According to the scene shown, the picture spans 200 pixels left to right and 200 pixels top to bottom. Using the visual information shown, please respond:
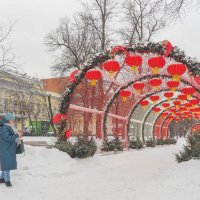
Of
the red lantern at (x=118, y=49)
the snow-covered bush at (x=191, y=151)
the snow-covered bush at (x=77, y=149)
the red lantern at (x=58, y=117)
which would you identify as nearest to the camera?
the snow-covered bush at (x=191, y=151)

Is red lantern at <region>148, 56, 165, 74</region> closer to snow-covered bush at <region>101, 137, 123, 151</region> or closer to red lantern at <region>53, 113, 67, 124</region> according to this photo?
red lantern at <region>53, 113, 67, 124</region>

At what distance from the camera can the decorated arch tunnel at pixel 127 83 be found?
13.7 metres

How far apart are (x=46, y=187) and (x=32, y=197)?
1195 mm

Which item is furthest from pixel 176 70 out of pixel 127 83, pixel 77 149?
pixel 127 83

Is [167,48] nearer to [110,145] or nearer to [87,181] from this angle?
[87,181]

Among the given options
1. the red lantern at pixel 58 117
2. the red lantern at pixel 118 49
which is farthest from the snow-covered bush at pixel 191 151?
the red lantern at pixel 58 117

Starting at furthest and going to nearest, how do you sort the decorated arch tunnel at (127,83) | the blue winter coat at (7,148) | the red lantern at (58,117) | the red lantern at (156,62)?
the red lantern at (58,117) → the decorated arch tunnel at (127,83) → the red lantern at (156,62) → the blue winter coat at (7,148)

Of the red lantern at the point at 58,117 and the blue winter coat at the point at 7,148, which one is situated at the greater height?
the red lantern at the point at 58,117

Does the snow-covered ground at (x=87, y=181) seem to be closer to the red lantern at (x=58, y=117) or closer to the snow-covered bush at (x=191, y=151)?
the snow-covered bush at (x=191, y=151)

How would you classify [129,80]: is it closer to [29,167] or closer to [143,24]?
[29,167]

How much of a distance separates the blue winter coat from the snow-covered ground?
1.61 feet

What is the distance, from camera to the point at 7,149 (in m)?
8.29

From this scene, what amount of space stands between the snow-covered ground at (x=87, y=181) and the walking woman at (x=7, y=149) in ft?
1.15

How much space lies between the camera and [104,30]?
30219 millimetres
